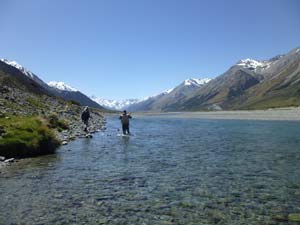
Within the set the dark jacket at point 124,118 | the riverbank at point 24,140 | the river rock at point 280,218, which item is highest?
the dark jacket at point 124,118

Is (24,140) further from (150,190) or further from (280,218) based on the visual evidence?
(280,218)

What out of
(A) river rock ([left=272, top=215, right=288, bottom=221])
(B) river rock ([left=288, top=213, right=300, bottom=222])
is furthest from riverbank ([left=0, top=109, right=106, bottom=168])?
(B) river rock ([left=288, top=213, right=300, bottom=222])

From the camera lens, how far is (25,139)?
2936 centimetres

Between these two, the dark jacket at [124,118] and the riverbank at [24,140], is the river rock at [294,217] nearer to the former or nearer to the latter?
the riverbank at [24,140]

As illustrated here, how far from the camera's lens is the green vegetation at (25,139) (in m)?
28.0

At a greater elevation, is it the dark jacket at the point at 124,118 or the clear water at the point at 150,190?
the dark jacket at the point at 124,118

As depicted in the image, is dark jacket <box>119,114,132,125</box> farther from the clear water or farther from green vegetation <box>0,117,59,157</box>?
the clear water

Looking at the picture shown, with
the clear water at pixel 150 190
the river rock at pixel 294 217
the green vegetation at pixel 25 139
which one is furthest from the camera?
the green vegetation at pixel 25 139

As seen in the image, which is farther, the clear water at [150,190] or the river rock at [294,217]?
the clear water at [150,190]

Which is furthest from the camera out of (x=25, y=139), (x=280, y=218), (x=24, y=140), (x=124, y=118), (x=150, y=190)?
(x=124, y=118)

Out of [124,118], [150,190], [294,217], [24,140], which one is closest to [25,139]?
[24,140]

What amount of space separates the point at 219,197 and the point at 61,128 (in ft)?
124

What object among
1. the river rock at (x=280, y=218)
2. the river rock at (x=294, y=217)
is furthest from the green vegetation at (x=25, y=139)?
the river rock at (x=294, y=217)

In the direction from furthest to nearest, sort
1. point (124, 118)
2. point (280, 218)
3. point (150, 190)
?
point (124, 118) → point (150, 190) → point (280, 218)
